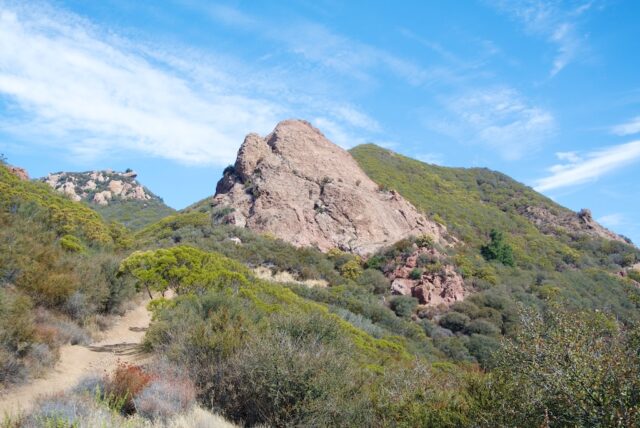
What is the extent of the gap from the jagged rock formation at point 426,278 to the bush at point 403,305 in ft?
4.19

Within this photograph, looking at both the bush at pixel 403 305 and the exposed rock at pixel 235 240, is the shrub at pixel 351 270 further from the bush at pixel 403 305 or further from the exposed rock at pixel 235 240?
the exposed rock at pixel 235 240

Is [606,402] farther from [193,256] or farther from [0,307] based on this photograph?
[193,256]

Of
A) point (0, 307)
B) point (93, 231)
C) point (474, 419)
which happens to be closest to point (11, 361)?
point (0, 307)

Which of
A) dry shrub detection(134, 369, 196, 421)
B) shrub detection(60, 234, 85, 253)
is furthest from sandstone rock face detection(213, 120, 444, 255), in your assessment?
dry shrub detection(134, 369, 196, 421)

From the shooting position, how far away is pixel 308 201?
138ft

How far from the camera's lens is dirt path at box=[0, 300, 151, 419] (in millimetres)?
7707

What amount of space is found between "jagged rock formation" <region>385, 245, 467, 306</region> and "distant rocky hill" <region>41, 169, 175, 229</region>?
4183 centimetres

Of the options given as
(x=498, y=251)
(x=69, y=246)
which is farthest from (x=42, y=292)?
(x=498, y=251)

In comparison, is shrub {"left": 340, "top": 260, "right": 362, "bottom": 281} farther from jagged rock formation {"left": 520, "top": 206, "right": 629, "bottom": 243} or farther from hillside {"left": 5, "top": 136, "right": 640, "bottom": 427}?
jagged rock formation {"left": 520, "top": 206, "right": 629, "bottom": 243}

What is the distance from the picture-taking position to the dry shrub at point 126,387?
701cm

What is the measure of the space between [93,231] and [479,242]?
37421mm

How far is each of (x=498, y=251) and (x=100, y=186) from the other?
69.2m

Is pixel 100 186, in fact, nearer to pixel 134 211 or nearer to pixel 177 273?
pixel 134 211

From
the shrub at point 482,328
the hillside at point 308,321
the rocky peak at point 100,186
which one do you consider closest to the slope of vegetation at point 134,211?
the rocky peak at point 100,186
